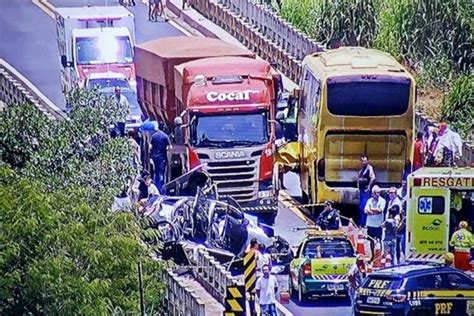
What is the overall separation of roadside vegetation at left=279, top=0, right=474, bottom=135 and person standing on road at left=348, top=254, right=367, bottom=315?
17254 mm

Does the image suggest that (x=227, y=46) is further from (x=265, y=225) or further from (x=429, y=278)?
(x=429, y=278)

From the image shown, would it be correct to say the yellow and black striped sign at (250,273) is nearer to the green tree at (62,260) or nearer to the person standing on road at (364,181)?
the green tree at (62,260)

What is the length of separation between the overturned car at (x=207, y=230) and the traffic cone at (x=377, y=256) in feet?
4.99

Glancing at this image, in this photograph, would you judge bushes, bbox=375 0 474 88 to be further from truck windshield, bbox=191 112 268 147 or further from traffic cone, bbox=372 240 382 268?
traffic cone, bbox=372 240 382 268

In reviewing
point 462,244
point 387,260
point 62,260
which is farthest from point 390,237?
point 62,260

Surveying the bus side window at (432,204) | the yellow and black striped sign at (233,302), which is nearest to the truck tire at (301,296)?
the bus side window at (432,204)

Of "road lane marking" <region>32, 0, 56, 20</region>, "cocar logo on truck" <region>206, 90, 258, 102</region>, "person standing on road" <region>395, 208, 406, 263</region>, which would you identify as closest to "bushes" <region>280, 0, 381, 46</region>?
"road lane marking" <region>32, 0, 56, 20</region>

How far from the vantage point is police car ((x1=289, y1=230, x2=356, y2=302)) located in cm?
3131

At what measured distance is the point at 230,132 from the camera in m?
37.5

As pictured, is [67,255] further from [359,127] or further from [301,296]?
[359,127]

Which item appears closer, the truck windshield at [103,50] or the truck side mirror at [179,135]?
the truck side mirror at [179,135]

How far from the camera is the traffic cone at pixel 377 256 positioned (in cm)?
3248

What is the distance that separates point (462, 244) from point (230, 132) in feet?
24.2

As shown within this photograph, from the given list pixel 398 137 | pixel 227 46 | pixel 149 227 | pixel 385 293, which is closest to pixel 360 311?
pixel 385 293
